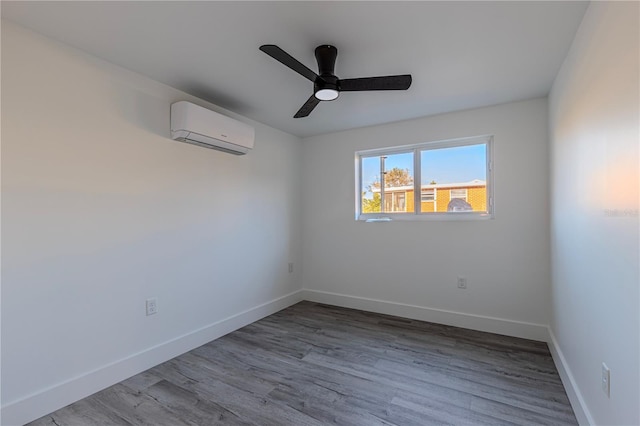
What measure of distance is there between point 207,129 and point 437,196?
7.98 ft

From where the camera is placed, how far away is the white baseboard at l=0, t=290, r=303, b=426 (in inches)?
64.9

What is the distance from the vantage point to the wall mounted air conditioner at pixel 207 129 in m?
2.33

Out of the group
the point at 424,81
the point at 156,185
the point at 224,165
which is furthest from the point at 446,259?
the point at 156,185

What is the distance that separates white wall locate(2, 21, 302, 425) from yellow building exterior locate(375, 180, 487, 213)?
1861mm

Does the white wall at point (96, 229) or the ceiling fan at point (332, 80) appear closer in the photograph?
the white wall at point (96, 229)

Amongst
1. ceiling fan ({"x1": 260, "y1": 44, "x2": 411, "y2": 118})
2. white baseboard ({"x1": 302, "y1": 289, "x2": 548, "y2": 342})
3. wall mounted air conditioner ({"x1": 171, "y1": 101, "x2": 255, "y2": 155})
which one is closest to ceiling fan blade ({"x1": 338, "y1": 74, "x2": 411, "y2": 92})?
ceiling fan ({"x1": 260, "y1": 44, "x2": 411, "y2": 118})

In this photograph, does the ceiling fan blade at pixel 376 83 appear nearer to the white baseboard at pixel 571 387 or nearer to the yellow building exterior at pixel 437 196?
the yellow building exterior at pixel 437 196

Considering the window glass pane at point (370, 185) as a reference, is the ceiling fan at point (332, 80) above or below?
above

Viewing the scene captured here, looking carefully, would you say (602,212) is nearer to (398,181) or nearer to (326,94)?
(326,94)

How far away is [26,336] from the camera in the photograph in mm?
1685

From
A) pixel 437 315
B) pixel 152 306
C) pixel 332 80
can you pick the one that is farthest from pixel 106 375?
pixel 437 315

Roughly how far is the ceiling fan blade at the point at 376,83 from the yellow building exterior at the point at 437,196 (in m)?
1.63

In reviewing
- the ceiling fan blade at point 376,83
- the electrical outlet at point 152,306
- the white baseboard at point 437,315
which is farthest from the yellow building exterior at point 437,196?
the electrical outlet at point 152,306

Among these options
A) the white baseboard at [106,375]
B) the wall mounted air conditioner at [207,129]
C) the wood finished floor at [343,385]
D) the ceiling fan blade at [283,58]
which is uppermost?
the ceiling fan blade at [283,58]
